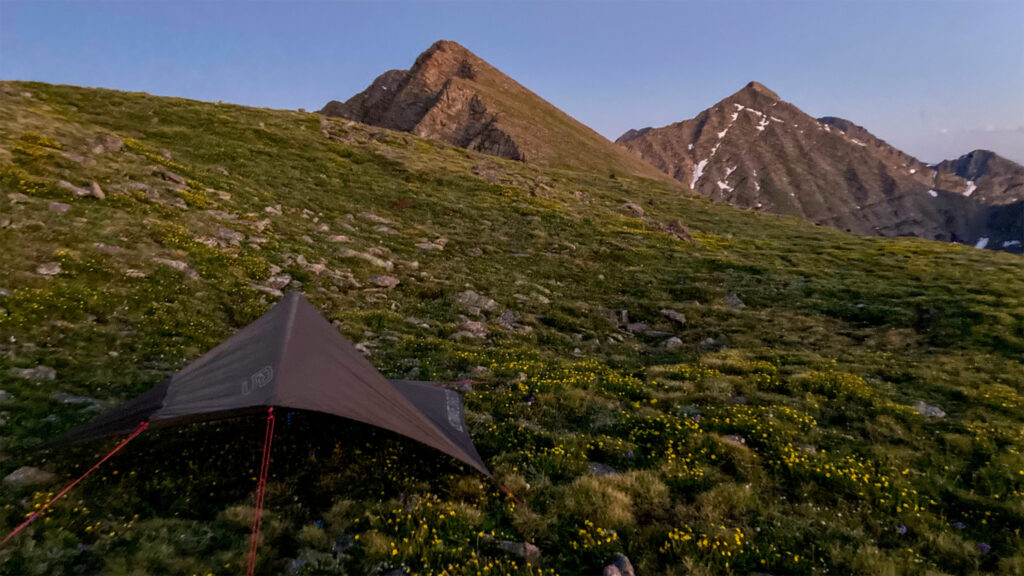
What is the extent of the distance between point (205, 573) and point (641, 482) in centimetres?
691

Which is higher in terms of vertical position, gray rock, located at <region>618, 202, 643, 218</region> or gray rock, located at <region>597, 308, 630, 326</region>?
gray rock, located at <region>618, 202, 643, 218</region>

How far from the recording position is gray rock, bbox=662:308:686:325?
23.1 meters

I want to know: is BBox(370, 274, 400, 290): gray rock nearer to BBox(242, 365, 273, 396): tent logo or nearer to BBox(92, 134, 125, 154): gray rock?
BBox(242, 365, 273, 396): tent logo

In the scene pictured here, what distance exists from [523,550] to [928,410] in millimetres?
12502

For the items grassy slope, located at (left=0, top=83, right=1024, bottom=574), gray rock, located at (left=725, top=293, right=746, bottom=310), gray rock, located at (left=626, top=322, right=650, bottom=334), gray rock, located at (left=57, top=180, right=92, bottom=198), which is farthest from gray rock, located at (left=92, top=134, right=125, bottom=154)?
gray rock, located at (left=725, top=293, right=746, bottom=310)

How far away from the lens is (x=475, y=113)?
106688mm

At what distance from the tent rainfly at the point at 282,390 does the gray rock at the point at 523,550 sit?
1.41m

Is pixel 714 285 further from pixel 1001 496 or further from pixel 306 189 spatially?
pixel 306 189

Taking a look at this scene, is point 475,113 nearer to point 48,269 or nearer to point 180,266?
point 180,266

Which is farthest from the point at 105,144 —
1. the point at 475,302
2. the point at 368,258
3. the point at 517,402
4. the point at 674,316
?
the point at 674,316

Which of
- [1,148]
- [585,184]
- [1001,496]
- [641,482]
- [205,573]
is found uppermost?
[585,184]

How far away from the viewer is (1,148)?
21.5 meters

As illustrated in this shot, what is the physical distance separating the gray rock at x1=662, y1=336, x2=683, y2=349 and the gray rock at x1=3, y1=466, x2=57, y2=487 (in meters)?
18.9

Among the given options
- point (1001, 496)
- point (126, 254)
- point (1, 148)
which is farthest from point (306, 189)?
point (1001, 496)
